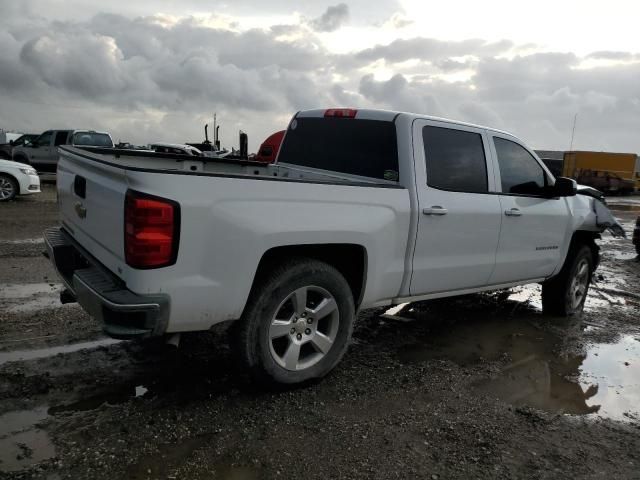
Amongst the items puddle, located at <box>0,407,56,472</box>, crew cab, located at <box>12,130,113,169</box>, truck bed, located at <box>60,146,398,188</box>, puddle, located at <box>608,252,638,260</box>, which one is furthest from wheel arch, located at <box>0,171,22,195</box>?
puddle, located at <box>608,252,638,260</box>

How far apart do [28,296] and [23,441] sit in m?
2.99

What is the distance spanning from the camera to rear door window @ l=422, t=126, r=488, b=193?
13.9 feet

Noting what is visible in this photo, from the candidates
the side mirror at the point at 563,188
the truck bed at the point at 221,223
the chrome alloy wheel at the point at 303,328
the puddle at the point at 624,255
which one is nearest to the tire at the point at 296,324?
the chrome alloy wheel at the point at 303,328

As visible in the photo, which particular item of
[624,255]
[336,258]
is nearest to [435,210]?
[336,258]

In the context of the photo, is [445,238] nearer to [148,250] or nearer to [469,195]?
[469,195]

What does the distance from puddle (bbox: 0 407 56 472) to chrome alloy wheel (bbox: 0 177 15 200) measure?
466 inches

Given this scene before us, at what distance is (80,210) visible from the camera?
11.9 feet

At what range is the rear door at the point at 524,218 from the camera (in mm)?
4902

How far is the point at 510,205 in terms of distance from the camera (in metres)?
4.88

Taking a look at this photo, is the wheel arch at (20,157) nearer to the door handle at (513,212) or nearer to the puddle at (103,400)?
the puddle at (103,400)

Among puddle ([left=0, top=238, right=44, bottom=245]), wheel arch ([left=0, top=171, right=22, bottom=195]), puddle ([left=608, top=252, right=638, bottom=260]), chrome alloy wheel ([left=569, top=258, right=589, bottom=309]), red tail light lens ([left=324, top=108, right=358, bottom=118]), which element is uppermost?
red tail light lens ([left=324, top=108, right=358, bottom=118])

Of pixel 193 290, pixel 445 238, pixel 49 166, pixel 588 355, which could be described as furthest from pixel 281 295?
pixel 49 166

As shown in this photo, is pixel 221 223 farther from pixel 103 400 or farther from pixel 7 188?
pixel 7 188

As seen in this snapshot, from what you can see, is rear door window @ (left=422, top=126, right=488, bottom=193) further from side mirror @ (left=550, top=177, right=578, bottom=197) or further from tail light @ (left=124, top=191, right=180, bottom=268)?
tail light @ (left=124, top=191, right=180, bottom=268)
